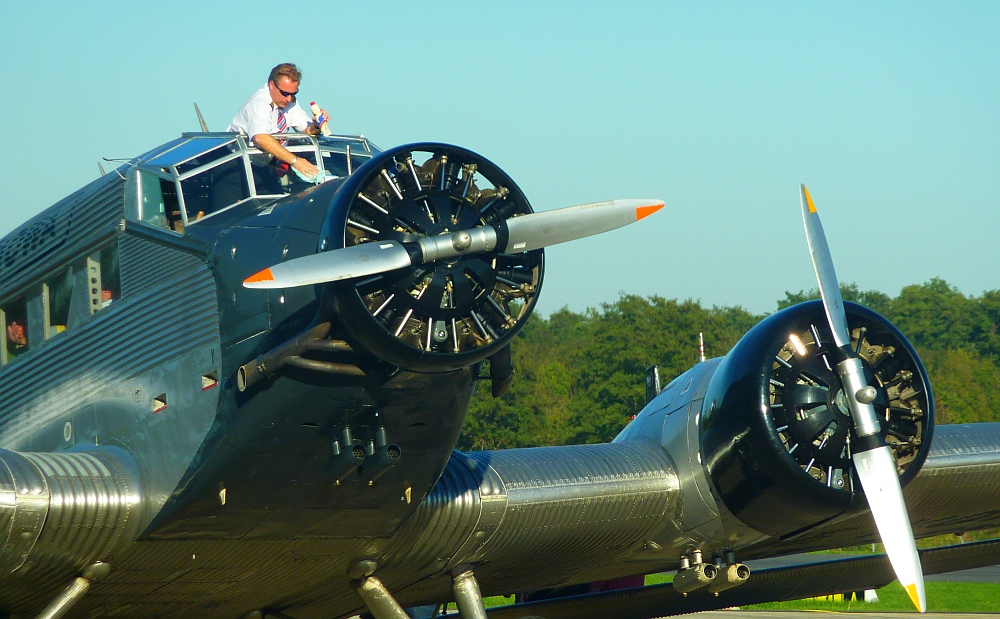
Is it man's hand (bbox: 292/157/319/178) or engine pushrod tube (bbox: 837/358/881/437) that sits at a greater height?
man's hand (bbox: 292/157/319/178)

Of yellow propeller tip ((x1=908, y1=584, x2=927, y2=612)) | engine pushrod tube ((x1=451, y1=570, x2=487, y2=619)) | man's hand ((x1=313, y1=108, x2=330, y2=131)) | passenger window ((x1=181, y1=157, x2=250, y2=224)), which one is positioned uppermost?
man's hand ((x1=313, y1=108, x2=330, y2=131))

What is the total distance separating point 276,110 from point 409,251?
297 cm

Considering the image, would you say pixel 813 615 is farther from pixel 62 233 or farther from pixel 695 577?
pixel 62 233

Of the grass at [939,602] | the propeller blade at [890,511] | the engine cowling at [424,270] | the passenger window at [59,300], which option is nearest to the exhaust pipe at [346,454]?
the engine cowling at [424,270]

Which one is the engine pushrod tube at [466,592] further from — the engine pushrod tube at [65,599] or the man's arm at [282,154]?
the man's arm at [282,154]

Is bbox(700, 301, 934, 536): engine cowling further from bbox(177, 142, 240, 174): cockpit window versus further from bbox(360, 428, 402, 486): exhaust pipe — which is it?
bbox(177, 142, 240, 174): cockpit window

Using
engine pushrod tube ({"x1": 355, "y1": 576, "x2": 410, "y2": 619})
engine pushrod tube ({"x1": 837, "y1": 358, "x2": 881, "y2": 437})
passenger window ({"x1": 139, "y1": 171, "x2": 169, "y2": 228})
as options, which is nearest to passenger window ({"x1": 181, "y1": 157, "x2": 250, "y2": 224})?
passenger window ({"x1": 139, "y1": 171, "x2": 169, "y2": 228})

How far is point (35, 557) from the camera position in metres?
7.81

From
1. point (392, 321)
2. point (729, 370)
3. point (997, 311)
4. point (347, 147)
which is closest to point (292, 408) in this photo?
point (392, 321)

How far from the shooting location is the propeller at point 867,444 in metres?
8.62

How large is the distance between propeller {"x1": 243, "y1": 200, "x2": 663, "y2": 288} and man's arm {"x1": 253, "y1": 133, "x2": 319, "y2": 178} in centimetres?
154

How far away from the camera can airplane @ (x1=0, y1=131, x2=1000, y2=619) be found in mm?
6715

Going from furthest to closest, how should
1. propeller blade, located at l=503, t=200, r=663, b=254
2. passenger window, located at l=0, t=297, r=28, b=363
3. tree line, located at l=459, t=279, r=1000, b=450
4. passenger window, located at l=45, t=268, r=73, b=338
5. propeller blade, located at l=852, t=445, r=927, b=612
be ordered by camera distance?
tree line, located at l=459, t=279, r=1000, b=450
passenger window, located at l=0, t=297, r=28, b=363
passenger window, located at l=45, t=268, r=73, b=338
propeller blade, located at l=852, t=445, r=927, b=612
propeller blade, located at l=503, t=200, r=663, b=254

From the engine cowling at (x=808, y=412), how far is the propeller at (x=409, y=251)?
3276 millimetres
